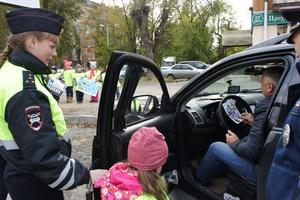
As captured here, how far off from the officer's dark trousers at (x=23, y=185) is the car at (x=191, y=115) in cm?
52

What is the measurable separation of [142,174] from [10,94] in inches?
29.0

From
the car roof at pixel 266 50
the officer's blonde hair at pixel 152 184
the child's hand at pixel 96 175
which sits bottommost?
the child's hand at pixel 96 175

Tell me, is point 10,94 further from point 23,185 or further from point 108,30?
point 108,30

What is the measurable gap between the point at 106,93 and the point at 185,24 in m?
41.7

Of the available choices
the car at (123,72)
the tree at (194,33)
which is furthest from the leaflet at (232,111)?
the tree at (194,33)

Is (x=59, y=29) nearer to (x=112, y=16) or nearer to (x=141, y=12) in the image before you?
(x=141, y=12)

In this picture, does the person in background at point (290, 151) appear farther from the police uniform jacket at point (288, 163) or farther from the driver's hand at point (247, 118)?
the driver's hand at point (247, 118)

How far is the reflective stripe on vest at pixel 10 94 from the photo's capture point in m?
2.02

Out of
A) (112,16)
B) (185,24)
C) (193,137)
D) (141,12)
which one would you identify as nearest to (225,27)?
(185,24)

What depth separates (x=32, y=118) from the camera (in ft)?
6.47

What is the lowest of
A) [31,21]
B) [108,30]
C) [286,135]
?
[286,135]

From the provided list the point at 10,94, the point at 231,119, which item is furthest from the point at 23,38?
the point at 231,119

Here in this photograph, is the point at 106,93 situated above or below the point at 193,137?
above

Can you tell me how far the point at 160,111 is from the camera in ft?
10.8
